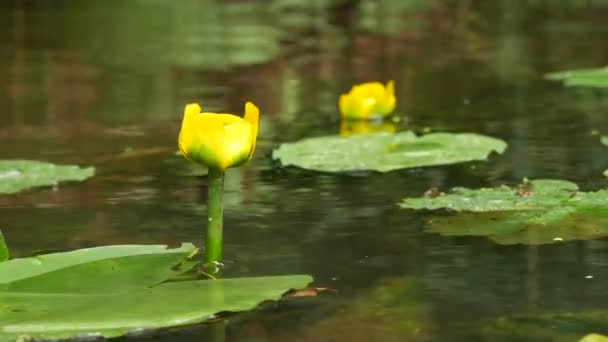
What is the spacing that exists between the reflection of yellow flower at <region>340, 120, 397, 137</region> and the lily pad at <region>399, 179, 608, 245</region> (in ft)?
4.25

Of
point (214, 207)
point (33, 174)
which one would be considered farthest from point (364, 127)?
point (214, 207)

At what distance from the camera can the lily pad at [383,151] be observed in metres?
2.92

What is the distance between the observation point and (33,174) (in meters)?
2.90

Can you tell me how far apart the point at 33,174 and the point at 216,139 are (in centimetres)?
121

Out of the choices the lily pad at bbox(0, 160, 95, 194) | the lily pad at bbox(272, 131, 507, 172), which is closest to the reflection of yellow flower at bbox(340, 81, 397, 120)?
the lily pad at bbox(272, 131, 507, 172)

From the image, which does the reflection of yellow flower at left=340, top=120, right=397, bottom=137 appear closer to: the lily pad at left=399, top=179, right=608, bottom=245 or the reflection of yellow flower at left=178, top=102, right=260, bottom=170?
the lily pad at left=399, top=179, right=608, bottom=245

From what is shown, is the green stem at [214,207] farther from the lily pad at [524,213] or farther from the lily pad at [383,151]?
the lily pad at [383,151]

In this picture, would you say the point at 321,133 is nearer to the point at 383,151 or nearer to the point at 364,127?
the point at 364,127

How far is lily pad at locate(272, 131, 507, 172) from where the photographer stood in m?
2.92

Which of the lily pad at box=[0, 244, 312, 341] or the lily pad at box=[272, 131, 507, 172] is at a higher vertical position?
the lily pad at box=[272, 131, 507, 172]

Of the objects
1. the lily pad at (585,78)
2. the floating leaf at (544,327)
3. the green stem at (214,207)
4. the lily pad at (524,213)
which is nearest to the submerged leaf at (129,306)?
the green stem at (214,207)

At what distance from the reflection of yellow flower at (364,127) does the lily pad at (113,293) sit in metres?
1.89

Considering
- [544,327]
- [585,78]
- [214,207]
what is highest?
[585,78]

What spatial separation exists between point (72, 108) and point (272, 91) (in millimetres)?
736
